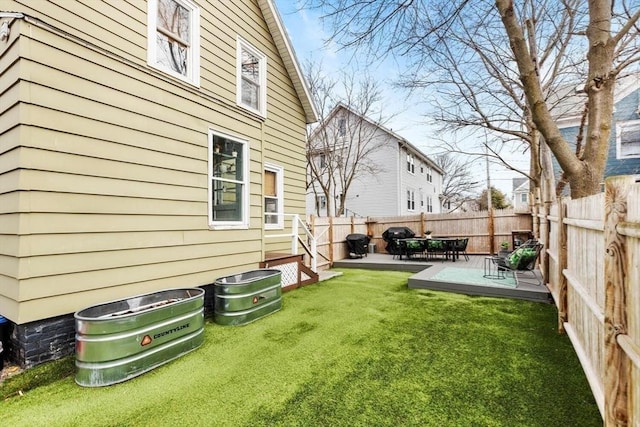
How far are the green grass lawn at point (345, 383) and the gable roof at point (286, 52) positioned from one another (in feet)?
20.1

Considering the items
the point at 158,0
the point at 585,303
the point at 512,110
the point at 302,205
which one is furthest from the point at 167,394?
the point at 512,110

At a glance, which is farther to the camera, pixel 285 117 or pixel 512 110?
pixel 512 110

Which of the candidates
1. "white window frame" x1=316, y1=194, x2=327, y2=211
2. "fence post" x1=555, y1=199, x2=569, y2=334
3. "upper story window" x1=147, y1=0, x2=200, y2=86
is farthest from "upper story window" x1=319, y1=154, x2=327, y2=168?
"fence post" x1=555, y1=199, x2=569, y2=334

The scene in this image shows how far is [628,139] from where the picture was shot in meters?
10.6

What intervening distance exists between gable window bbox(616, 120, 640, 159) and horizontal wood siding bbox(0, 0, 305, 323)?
13936 mm

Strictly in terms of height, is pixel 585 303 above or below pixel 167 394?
above

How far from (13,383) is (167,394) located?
4.99ft

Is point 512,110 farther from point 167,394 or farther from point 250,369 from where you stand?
point 167,394

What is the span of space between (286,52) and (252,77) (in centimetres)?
138

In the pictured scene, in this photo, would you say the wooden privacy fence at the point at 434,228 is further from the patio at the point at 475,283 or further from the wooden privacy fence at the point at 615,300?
the wooden privacy fence at the point at 615,300

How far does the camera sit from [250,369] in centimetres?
301

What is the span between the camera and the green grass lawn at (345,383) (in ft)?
7.38

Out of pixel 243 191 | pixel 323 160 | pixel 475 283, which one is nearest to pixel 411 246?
pixel 475 283

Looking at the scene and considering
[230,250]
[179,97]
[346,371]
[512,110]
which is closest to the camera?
[346,371]
